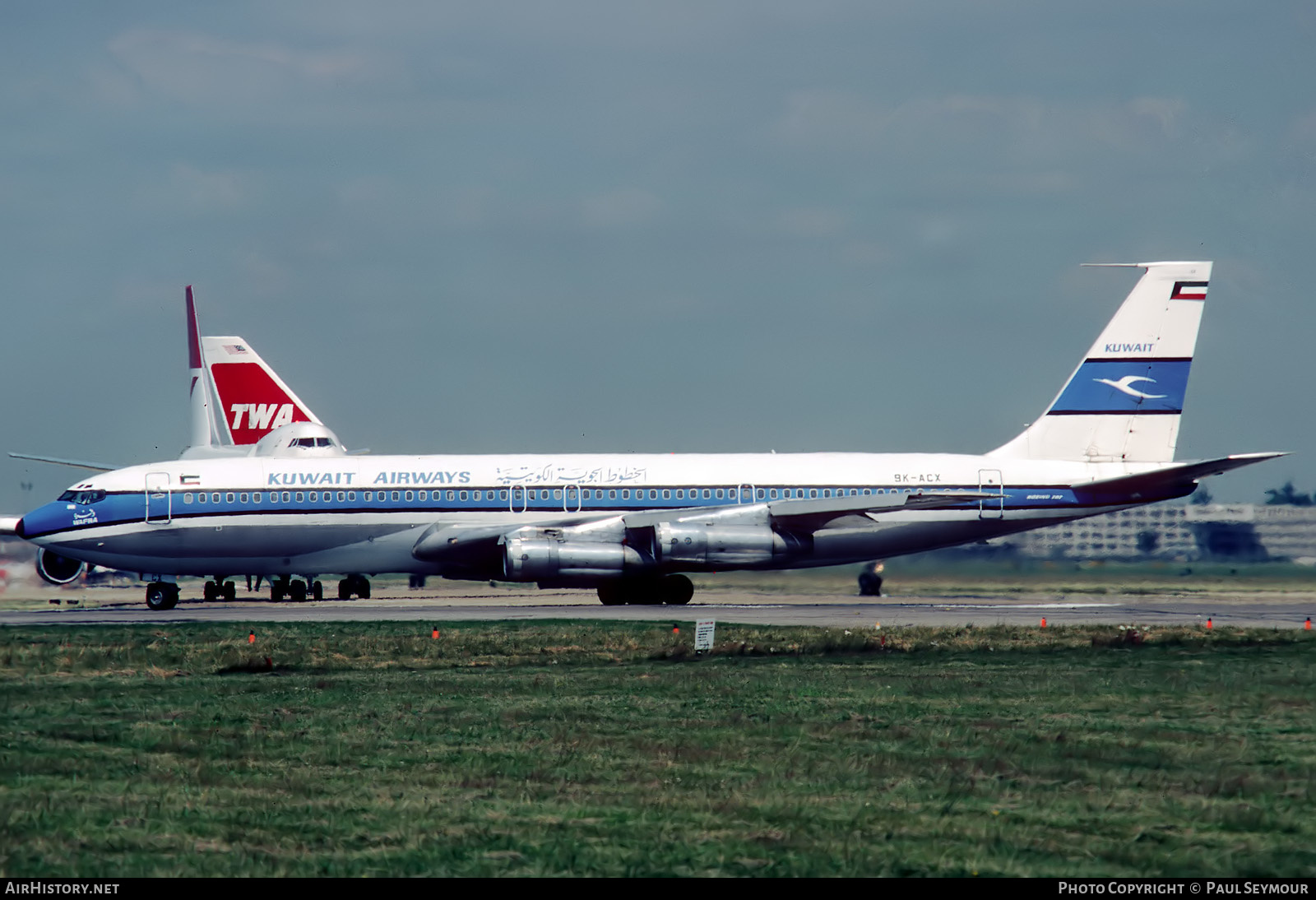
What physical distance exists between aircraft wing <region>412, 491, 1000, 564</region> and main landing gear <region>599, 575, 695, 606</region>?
6.85 ft

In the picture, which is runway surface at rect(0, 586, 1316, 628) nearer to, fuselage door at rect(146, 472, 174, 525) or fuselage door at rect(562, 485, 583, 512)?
fuselage door at rect(146, 472, 174, 525)

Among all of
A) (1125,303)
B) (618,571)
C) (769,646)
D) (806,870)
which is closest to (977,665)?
(769,646)

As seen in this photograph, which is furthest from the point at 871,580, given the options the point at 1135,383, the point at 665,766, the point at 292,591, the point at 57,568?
the point at 665,766

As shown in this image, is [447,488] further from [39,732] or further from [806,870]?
[806,870]

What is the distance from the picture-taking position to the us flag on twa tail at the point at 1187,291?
44.5m

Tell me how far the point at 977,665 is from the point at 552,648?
7.30 m

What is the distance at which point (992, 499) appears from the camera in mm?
42188

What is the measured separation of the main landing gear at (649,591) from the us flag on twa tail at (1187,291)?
55.5 ft

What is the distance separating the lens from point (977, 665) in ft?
71.5

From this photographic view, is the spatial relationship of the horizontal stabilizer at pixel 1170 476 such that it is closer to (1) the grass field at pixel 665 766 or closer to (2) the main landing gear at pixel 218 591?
(1) the grass field at pixel 665 766

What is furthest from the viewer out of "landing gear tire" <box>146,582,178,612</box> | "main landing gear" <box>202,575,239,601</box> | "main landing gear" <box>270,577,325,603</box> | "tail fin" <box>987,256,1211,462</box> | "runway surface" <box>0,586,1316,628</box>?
"main landing gear" <box>202,575,239,601</box>

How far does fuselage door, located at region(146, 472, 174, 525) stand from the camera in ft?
133

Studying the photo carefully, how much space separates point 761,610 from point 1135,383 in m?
15.4

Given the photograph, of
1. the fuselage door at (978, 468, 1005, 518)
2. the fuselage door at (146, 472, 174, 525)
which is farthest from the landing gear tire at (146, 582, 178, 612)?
the fuselage door at (978, 468, 1005, 518)
